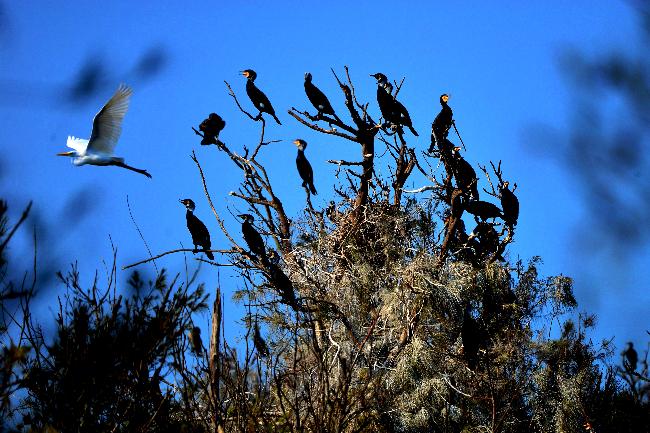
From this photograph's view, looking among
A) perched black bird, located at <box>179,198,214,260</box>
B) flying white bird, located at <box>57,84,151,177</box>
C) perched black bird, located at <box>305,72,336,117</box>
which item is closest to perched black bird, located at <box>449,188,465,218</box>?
perched black bird, located at <box>305,72,336,117</box>

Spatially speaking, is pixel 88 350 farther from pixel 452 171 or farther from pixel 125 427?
pixel 452 171

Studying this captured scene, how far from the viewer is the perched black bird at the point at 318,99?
10.5 meters

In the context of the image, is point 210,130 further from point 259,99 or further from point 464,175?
point 464,175

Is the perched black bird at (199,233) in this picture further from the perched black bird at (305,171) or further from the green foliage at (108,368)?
the green foliage at (108,368)

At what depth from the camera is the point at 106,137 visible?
8.47 m

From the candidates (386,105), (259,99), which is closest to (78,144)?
(259,99)

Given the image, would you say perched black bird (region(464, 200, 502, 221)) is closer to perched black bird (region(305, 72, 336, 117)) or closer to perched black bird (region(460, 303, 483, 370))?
perched black bird (region(460, 303, 483, 370))

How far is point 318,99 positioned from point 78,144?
10.2 ft

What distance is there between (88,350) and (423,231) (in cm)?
507

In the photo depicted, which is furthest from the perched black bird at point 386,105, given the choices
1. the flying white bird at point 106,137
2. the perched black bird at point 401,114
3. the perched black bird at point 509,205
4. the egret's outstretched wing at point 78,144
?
the egret's outstretched wing at point 78,144

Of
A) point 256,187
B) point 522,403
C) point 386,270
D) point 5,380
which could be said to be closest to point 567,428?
point 522,403

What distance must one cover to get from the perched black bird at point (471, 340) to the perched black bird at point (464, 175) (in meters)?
1.45

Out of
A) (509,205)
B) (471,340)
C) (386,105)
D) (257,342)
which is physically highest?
(386,105)

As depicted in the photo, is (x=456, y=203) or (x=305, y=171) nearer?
(x=456, y=203)
